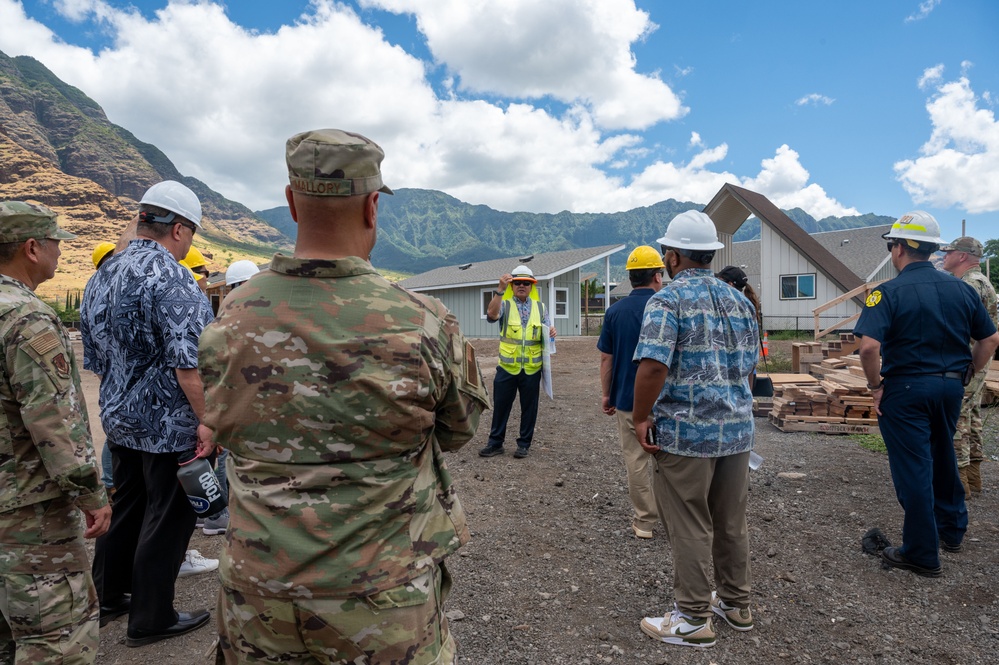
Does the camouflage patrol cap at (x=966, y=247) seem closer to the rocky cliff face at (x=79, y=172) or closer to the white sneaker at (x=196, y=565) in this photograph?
the white sneaker at (x=196, y=565)

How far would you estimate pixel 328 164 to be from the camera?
1.39m

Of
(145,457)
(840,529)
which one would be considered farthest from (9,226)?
(840,529)

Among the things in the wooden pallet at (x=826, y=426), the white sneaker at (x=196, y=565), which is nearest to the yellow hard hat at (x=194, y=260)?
the white sneaker at (x=196, y=565)

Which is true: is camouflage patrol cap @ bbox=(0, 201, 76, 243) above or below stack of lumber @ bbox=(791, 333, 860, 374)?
above

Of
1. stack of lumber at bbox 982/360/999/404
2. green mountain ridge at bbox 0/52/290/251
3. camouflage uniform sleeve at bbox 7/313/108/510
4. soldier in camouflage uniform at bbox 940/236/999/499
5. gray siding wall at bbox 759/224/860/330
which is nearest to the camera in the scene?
camouflage uniform sleeve at bbox 7/313/108/510

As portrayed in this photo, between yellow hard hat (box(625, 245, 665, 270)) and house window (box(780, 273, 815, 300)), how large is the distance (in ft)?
68.0

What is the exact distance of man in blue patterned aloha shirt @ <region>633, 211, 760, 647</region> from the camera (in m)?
2.77

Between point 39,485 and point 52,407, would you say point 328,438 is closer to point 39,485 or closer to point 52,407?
point 52,407

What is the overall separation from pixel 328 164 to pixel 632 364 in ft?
10.4

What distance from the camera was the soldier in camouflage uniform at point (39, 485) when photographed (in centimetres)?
197

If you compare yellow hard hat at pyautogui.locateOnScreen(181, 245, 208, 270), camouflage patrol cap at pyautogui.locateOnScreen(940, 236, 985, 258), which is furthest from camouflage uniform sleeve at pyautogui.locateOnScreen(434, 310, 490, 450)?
camouflage patrol cap at pyautogui.locateOnScreen(940, 236, 985, 258)

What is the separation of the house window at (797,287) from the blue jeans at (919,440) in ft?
68.0

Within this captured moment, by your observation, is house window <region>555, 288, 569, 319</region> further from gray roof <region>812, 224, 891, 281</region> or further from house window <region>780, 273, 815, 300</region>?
gray roof <region>812, 224, 891, 281</region>

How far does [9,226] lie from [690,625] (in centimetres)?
346
